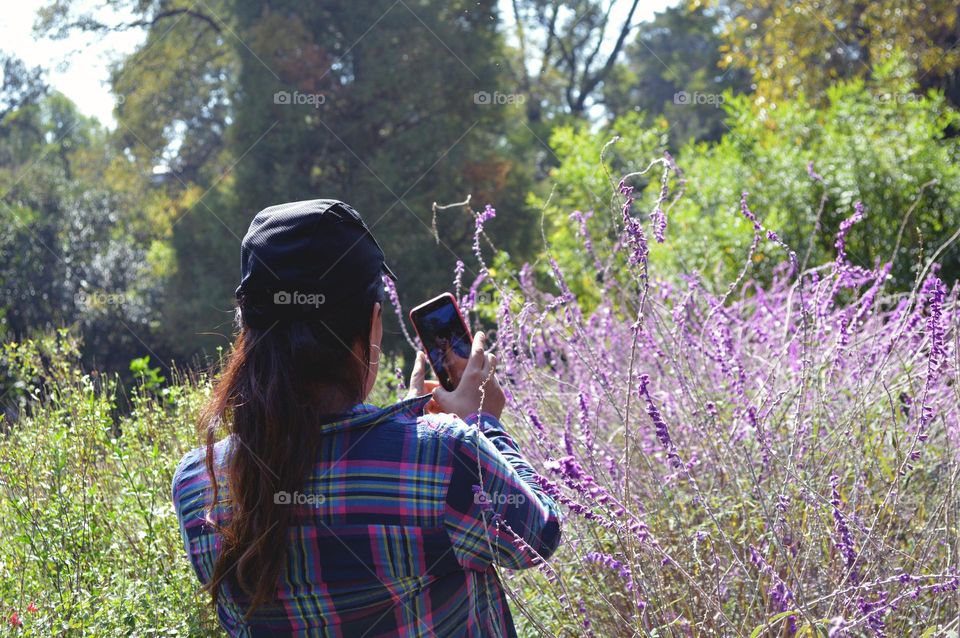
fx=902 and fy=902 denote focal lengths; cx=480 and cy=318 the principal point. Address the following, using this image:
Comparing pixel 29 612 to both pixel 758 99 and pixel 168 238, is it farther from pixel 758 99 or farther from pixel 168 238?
pixel 168 238

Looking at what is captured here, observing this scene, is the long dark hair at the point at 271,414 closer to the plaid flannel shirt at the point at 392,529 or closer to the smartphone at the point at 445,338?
the plaid flannel shirt at the point at 392,529

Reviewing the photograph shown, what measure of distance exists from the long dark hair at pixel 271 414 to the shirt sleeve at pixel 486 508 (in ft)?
0.71

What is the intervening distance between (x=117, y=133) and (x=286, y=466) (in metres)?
21.0

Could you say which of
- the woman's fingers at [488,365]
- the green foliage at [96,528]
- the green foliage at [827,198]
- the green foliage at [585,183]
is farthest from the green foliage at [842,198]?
the woman's fingers at [488,365]

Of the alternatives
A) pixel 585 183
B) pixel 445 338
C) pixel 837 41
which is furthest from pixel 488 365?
pixel 837 41

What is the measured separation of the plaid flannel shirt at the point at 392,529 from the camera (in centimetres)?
136

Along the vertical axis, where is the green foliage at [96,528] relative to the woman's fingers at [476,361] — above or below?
below

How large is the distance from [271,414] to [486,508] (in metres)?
0.36

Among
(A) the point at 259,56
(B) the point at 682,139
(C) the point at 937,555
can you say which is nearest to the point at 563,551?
(C) the point at 937,555

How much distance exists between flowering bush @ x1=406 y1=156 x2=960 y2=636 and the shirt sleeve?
0.26 m

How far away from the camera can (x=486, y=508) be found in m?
1.38

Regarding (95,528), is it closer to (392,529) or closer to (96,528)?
(96,528)

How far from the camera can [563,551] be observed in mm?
2641

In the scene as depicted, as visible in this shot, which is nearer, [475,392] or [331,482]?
[331,482]
